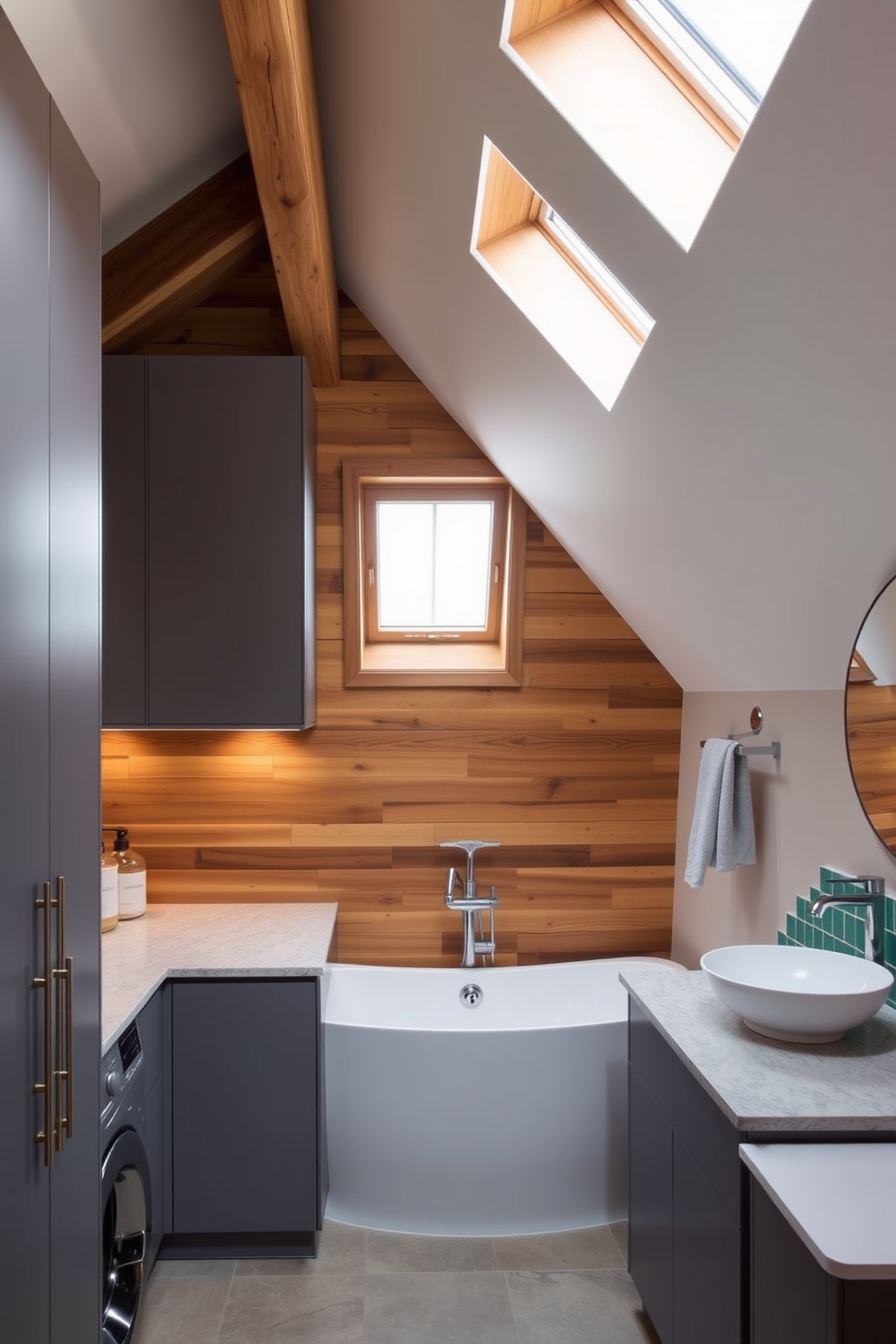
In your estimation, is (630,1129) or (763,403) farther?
(630,1129)

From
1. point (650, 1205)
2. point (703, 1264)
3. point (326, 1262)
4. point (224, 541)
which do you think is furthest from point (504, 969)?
point (224, 541)

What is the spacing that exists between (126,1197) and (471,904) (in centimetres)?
140

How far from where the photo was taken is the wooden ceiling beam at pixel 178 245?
2908mm

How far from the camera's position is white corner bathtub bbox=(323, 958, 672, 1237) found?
9.04ft

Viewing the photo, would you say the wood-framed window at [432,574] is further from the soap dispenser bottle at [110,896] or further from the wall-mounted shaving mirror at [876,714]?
the wall-mounted shaving mirror at [876,714]

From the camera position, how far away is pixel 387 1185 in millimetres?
2771

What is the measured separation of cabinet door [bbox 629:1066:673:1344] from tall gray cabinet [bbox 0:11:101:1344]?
115 centimetres

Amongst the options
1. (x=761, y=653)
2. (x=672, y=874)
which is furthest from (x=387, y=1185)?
(x=761, y=653)

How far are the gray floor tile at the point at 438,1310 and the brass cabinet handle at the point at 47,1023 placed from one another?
4.52 feet

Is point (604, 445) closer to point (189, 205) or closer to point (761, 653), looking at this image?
point (761, 653)

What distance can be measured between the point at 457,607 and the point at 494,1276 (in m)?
2.16

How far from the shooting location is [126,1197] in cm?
226

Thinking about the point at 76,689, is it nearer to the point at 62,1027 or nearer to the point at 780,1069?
the point at 62,1027

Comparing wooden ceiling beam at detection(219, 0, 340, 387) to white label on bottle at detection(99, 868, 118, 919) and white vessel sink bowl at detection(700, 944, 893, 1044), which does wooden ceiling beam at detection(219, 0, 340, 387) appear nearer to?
white label on bottle at detection(99, 868, 118, 919)
